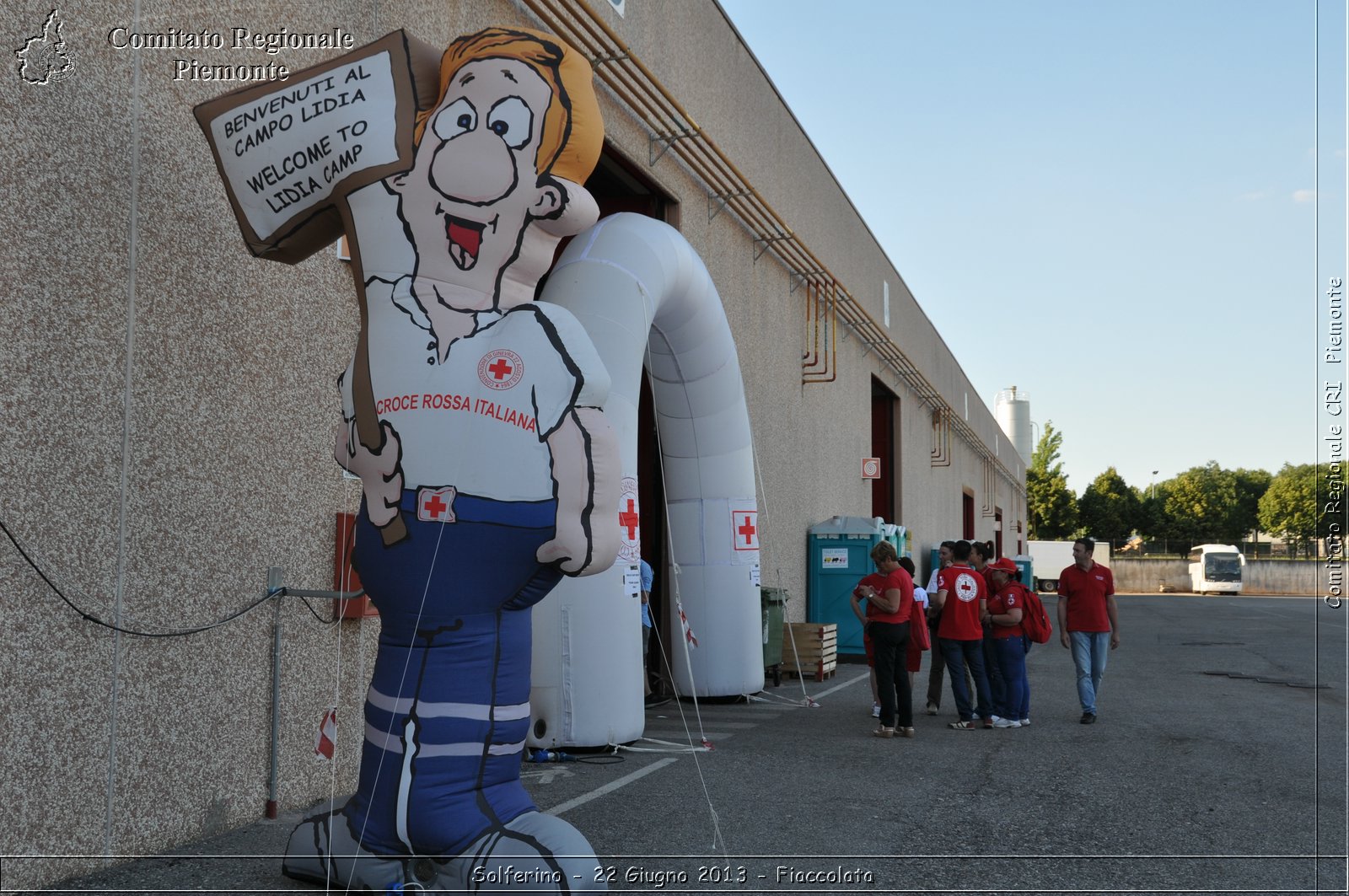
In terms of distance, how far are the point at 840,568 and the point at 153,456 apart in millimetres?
12669

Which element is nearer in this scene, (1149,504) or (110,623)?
(110,623)

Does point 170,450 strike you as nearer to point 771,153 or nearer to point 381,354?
point 381,354

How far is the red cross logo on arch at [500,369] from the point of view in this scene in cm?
454

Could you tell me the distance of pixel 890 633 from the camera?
9281 millimetres

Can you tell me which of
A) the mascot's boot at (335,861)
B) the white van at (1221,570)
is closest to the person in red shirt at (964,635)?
the mascot's boot at (335,861)

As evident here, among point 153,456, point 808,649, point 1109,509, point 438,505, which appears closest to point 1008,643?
point 808,649

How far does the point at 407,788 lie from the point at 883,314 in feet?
71.6

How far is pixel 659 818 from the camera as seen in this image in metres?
6.35

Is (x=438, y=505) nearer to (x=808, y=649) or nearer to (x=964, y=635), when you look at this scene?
(x=964, y=635)

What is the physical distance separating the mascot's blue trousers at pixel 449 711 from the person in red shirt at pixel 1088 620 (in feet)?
24.7

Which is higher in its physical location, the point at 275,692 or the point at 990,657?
the point at 275,692

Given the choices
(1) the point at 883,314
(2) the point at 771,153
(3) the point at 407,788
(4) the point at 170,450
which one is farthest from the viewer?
(1) the point at 883,314

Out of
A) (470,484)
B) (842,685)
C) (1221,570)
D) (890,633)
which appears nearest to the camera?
(470,484)

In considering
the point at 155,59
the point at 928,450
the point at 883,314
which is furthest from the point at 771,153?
the point at 928,450
